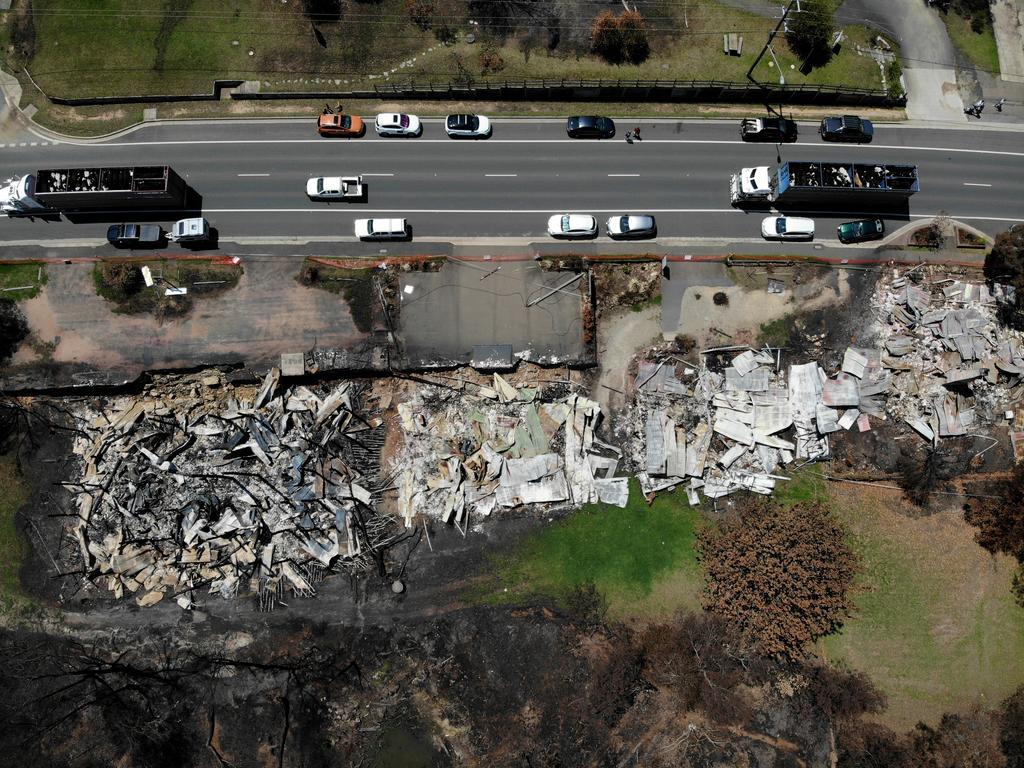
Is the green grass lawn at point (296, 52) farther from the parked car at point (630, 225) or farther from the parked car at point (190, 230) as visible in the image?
the parked car at point (630, 225)

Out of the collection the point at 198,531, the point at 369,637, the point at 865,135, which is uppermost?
the point at 865,135

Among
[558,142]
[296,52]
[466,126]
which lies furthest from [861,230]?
[296,52]

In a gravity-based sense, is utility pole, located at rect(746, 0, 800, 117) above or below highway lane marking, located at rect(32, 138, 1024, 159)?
above

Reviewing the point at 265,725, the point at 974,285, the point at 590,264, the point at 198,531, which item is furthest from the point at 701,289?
the point at 265,725

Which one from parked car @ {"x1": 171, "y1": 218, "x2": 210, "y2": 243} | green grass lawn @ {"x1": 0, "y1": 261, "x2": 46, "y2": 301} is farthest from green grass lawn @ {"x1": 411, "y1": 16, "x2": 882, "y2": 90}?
green grass lawn @ {"x1": 0, "y1": 261, "x2": 46, "y2": 301}

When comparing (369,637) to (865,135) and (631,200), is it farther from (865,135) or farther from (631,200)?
Answer: (865,135)

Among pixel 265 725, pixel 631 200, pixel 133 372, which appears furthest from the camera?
pixel 631 200

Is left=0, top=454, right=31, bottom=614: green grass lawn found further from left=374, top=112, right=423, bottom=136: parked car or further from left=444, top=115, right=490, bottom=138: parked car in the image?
left=444, top=115, right=490, bottom=138: parked car
